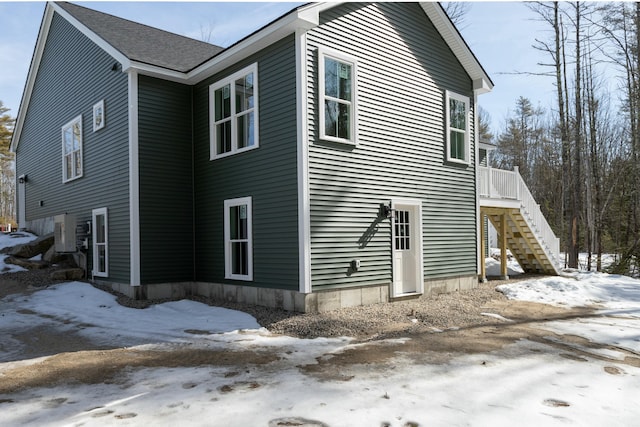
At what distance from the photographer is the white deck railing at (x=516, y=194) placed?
1341cm

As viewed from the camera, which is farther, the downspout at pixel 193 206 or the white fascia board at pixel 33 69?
the white fascia board at pixel 33 69

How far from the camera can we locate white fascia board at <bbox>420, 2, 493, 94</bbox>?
11578mm

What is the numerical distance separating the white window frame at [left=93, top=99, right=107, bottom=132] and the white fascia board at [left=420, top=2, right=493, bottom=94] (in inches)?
341

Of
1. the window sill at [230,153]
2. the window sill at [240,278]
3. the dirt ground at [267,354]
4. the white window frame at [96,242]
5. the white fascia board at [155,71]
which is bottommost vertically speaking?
the dirt ground at [267,354]

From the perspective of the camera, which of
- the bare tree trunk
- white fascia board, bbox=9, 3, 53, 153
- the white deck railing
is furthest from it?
the bare tree trunk

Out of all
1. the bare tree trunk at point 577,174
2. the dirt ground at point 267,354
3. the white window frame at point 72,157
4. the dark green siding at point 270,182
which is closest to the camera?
the dirt ground at point 267,354

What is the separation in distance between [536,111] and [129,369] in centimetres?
3978

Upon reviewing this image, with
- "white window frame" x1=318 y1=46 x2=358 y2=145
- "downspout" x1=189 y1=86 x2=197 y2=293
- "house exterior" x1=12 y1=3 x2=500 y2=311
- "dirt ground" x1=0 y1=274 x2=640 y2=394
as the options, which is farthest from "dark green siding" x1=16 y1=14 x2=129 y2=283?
"white window frame" x1=318 y1=46 x2=358 y2=145

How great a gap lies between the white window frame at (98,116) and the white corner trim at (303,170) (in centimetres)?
611

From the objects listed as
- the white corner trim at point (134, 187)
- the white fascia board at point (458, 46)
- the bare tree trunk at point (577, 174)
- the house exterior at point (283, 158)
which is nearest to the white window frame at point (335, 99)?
the house exterior at point (283, 158)

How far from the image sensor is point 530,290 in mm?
11750

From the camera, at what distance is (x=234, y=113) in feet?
33.4

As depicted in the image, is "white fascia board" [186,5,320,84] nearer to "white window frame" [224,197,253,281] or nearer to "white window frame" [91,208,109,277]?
"white window frame" [224,197,253,281]

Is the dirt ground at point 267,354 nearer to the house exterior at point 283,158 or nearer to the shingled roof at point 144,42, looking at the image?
the house exterior at point 283,158
